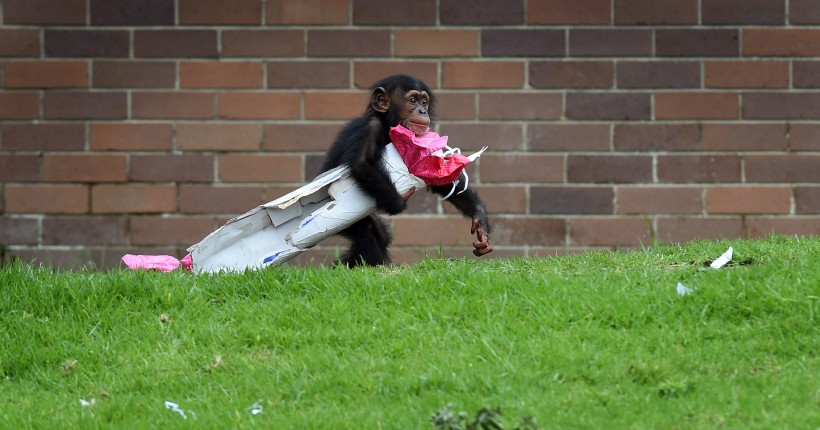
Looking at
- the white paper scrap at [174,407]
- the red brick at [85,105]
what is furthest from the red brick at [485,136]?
the white paper scrap at [174,407]

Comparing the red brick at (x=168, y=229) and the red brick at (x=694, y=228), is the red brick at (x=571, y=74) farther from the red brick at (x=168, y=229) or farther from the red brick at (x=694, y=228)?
the red brick at (x=168, y=229)

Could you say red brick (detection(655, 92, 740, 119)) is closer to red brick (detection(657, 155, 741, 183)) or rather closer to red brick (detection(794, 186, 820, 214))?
red brick (detection(657, 155, 741, 183))

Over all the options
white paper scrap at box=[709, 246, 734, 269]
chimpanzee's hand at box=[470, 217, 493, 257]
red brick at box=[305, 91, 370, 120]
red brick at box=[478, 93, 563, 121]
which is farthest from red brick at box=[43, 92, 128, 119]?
white paper scrap at box=[709, 246, 734, 269]

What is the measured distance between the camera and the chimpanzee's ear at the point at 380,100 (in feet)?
22.3

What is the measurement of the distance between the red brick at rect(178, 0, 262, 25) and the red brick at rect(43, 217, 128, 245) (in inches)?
64.3

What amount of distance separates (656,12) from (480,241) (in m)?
3.35

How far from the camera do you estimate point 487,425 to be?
402 centimetres

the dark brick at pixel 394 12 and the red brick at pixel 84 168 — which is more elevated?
the dark brick at pixel 394 12

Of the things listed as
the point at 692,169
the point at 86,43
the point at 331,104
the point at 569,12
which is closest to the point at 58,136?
the point at 86,43

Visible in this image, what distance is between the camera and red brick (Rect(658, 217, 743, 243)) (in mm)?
9070

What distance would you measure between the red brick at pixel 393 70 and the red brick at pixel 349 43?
0.08 m

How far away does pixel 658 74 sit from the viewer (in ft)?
29.9

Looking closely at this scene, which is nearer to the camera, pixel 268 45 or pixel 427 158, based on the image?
pixel 427 158

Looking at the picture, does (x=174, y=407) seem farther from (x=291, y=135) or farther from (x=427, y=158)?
(x=291, y=135)
